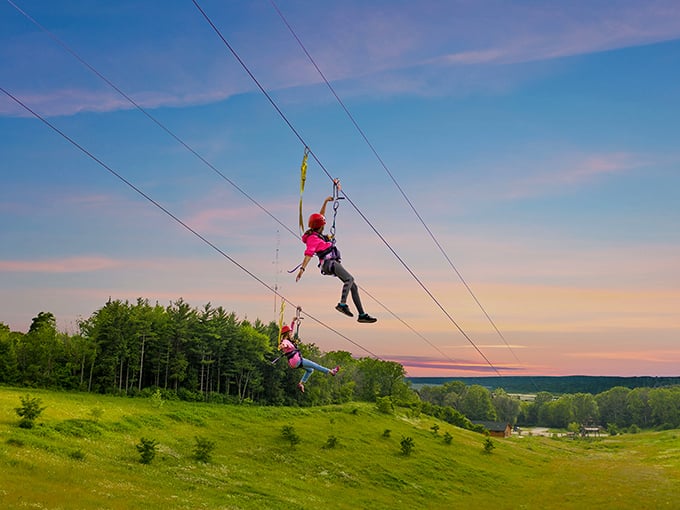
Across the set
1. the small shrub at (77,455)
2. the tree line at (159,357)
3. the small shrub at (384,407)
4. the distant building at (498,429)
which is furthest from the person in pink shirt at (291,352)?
the distant building at (498,429)

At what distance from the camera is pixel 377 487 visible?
168 feet

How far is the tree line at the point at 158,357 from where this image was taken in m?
80.9

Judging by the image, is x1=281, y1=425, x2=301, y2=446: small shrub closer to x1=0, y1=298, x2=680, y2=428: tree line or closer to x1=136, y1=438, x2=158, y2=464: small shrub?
x1=136, y1=438, x2=158, y2=464: small shrub

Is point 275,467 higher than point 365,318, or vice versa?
point 365,318

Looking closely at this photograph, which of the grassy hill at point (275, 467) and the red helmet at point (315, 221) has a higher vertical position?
the red helmet at point (315, 221)

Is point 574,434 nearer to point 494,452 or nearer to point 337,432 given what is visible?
point 494,452

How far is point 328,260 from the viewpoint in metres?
16.2

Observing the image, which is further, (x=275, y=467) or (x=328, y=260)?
(x=275, y=467)

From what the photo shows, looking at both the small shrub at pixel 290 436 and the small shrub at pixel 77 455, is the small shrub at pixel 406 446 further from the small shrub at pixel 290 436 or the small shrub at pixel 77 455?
the small shrub at pixel 77 455

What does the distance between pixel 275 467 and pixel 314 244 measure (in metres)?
39.4

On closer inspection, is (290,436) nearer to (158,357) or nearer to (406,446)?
(406,446)

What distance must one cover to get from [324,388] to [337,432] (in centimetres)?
4323

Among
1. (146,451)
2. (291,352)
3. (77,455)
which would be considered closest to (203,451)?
(146,451)

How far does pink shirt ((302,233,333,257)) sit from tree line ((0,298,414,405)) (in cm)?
5827
